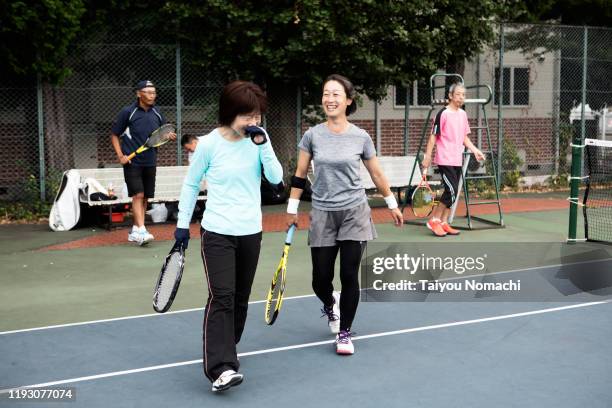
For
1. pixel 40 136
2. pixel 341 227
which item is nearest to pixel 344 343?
pixel 341 227

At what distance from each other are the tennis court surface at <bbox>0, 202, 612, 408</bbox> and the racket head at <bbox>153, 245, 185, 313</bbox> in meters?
0.47

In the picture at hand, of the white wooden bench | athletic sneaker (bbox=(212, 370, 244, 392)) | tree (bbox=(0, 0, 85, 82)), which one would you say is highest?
tree (bbox=(0, 0, 85, 82))

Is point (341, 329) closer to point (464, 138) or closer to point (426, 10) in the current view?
point (464, 138)

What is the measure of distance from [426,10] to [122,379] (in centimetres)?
1072

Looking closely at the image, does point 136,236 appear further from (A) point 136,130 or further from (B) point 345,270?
(B) point 345,270

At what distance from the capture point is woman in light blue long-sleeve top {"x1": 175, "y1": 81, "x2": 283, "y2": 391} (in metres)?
5.29

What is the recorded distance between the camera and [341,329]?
6125mm

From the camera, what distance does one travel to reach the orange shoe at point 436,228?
11.3 m

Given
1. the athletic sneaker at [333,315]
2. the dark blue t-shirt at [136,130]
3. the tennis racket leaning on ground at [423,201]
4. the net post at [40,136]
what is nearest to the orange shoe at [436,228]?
the tennis racket leaning on ground at [423,201]

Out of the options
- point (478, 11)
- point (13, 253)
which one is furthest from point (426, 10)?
point (13, 253)

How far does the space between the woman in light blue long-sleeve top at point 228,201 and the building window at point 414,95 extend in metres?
11.2

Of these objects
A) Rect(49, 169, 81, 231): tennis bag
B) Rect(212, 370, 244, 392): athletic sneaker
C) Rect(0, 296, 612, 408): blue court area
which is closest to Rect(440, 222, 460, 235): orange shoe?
Rect(0, 296, 612, 408): blue court area

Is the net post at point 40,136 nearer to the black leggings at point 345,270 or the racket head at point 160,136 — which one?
the racket head at point 160,136

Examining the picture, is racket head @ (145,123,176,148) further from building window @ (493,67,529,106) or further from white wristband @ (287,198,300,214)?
building window @ (493,67,529,106)
